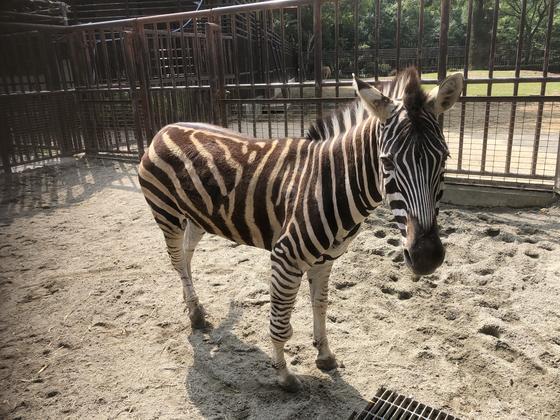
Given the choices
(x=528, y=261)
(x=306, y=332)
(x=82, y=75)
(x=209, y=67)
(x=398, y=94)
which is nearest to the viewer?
(x=398, y=94)

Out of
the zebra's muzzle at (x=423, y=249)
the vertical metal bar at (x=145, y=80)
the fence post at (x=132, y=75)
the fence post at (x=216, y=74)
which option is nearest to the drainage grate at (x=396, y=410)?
the zebra's muzzle at (x=423, y=249)

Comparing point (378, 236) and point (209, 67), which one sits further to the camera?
point (209, 67)

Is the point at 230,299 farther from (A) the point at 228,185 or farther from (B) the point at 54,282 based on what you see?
(B) the point at 54,282

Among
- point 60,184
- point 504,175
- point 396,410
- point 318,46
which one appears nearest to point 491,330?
point 396,410

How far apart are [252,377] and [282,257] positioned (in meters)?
1.08

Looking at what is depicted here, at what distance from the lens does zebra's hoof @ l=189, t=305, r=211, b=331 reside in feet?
12.3

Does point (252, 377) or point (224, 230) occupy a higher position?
point (224, 230)

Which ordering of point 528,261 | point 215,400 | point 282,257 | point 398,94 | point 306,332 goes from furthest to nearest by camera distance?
point 528,261 < point 306,332 < point 215,400 < point 282,257 < point 398,94

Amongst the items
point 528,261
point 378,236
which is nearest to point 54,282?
point 378,236

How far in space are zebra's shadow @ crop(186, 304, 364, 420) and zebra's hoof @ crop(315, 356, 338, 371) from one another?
0.19 ft

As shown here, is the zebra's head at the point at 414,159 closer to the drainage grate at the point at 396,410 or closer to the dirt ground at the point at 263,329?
the drainage grate at the point at 396,410

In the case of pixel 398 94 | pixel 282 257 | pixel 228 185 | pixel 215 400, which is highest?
pixel 398 94

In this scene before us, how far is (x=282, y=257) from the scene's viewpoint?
2.74 meters

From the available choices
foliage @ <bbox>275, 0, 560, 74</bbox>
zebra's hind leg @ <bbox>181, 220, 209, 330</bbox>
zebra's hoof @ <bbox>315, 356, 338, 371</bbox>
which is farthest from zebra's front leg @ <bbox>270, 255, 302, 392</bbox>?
foliage @ <bbox>275, 0, 560, 74</bbox>
